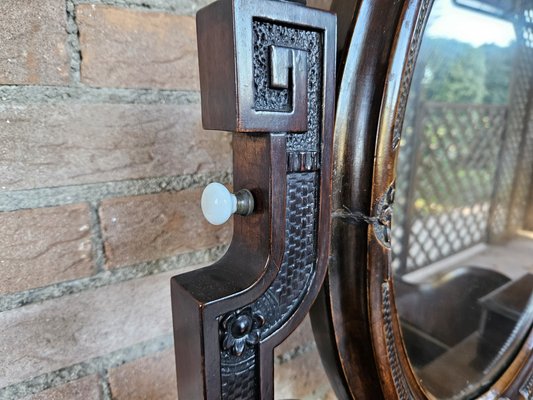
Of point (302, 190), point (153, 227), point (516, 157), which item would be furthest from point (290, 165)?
point (516, 157)

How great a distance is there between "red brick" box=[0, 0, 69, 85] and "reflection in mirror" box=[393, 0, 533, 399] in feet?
1.14

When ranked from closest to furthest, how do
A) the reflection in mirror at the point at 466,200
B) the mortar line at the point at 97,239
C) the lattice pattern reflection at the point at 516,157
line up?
the mortar line at the point at 97,239
the reflection in mirror at the point at 466,200
the lattice pattern reflection at the point at 516,157

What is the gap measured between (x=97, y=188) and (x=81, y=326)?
0.12 meters

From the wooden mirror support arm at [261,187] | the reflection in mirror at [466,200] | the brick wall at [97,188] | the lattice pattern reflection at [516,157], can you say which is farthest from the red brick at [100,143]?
the lattice pattern reflection at [516,157]

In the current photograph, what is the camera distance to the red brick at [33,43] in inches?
10.8

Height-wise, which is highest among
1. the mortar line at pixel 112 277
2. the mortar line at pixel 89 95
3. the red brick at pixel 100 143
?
the mortar line at pixel 89 95

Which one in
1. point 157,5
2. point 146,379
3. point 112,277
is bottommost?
point 146,379

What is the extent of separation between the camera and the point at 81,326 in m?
0.33

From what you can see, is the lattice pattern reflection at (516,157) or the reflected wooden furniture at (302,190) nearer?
the reflected wooden furniture at (302,190)

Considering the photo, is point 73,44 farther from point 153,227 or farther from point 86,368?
point 86,368

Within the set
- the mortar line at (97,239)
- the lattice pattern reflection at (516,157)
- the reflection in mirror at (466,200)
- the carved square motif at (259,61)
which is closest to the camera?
the carved square motif at (259,61)

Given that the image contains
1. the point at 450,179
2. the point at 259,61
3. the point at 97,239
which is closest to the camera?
the point at 259,61

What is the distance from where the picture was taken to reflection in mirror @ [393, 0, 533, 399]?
1.52ft

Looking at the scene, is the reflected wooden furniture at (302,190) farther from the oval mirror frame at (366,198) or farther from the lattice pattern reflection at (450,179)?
the lattice pattern reflection at (450,179)
